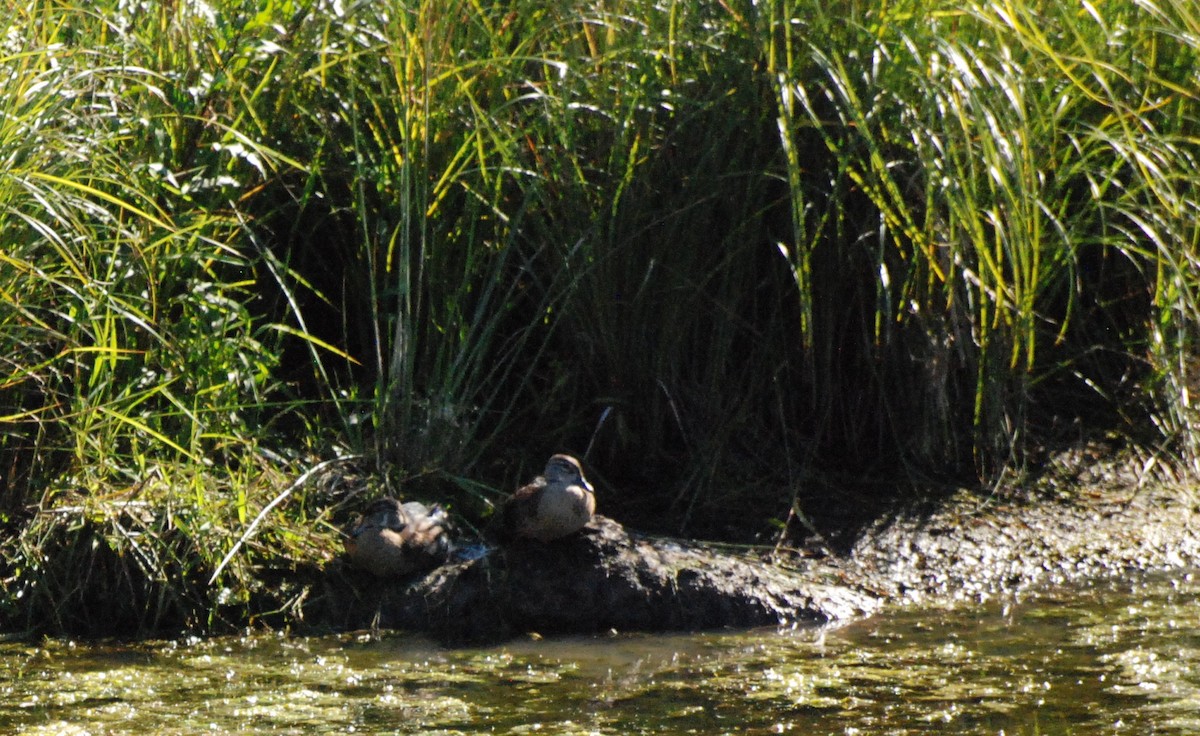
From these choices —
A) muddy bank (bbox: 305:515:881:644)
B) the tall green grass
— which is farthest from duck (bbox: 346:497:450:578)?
the tall green grass

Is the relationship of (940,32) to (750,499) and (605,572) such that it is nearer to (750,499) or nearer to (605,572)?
(750,499)

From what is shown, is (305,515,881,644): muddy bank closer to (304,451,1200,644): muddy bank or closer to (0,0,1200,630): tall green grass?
(304,451,1200,644): muddy bank

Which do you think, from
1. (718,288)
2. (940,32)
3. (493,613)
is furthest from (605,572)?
(940,32)

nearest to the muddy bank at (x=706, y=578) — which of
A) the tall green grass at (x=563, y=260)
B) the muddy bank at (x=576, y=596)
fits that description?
the muddy bank at (x=576, y=596)

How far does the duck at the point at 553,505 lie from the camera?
4.01 meters

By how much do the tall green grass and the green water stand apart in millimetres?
402

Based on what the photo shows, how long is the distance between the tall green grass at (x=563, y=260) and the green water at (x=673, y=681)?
402mm

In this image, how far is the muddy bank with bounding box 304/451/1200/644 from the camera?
4.01 m

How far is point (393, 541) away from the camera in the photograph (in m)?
4.00

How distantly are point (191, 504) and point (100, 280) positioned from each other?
2.34ft

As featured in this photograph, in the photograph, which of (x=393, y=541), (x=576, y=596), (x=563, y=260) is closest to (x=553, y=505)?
(x=576, y=596)

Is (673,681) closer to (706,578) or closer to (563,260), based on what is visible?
(706,578)

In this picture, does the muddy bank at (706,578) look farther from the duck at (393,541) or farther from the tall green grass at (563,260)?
the tall green grass at (563,260)

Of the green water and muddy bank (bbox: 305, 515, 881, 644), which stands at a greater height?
muddy bank (bbox: 305, 515, 881, 644)
